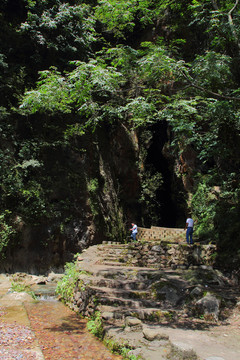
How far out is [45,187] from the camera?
14516 mm

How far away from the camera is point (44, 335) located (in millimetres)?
5664

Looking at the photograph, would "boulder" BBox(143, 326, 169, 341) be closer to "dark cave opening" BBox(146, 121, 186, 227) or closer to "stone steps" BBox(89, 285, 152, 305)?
"stone steps" BBox(89, 285, 152, 305)

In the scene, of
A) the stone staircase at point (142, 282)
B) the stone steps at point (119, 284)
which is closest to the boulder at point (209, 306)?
the stone staircase at point (142, 282)

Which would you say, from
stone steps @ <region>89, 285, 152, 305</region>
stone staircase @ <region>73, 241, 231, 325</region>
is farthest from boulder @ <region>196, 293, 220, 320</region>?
stone steps @ <region>89, 285, 152, 305</region>

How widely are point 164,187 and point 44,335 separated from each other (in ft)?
52.6

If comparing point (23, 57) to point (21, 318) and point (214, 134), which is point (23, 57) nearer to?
point (214, 134)

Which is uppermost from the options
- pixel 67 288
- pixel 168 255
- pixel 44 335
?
pixel 168 255

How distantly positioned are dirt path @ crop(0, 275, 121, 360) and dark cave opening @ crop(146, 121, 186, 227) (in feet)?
40.9

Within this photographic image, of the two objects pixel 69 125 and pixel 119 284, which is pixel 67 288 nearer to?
pixel 119 284

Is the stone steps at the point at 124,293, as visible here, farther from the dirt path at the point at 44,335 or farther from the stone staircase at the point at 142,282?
the dirt path at the point at 44,335

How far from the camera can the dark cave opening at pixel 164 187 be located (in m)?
19.1

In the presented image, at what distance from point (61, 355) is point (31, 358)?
2.24 ft

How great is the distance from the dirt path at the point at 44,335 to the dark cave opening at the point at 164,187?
12.5 metres

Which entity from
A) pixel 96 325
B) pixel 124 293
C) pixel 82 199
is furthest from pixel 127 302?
pixel 82 199
